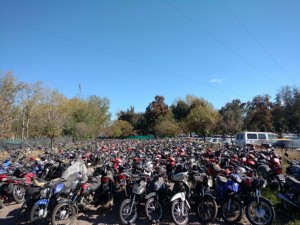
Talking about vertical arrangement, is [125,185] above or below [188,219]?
above

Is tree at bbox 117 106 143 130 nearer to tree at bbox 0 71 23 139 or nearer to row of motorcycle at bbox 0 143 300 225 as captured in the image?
tree at bbox 0 71 23 139

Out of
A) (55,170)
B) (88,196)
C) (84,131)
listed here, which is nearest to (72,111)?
(84,131)

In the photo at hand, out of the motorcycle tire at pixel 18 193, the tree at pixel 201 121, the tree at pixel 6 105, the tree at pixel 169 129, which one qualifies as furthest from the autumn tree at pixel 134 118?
the motorcycle tire at pixel 18 193

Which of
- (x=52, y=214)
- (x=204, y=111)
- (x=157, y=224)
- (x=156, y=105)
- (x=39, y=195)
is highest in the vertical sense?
(x=156, y=105)

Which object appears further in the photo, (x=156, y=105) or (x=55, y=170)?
(x=156, y=105)

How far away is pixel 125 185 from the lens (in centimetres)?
587

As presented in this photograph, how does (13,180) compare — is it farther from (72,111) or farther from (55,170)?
(72,111)

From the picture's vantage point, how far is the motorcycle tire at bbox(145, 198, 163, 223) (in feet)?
16.5

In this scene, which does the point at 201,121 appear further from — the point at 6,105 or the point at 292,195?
the point at 292,195

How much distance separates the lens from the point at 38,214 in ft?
15.6

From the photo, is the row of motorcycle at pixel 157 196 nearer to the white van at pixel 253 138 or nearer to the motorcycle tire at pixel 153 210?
the motorcycle tire at pixel 153 210

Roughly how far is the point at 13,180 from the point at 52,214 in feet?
9.23

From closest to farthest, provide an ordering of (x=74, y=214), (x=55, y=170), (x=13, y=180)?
(x=74, y=214), (x=13, y=180), (x=55, y=170)

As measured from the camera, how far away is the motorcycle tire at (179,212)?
4871 millimetres
